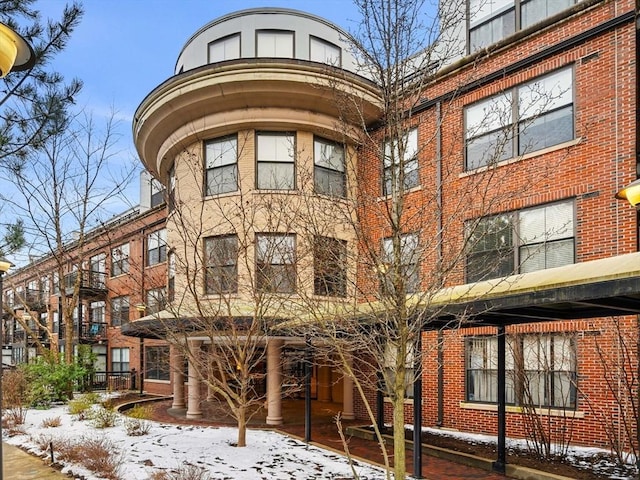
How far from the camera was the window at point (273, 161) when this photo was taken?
15992 millimetres

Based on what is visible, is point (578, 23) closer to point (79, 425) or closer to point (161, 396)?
point (79, 425)

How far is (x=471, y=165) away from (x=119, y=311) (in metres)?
19.8

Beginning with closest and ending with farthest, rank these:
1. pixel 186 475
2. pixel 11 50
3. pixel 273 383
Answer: pixel 11 50
pixel 186 475
pixel 273 383

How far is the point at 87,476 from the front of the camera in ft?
30.1

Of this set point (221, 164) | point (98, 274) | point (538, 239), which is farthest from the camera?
point (98, 274)

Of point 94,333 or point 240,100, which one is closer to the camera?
point 240,100

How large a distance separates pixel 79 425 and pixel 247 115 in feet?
31.4

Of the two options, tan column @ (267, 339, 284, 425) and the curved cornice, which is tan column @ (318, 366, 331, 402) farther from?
the curved cornice

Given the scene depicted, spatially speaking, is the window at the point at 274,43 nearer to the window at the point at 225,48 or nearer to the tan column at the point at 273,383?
Answer: the window at the point at 225,48

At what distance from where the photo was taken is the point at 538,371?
12336mm

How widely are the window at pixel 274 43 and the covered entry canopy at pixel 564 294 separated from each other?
1153 centimetres

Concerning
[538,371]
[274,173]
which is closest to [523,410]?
[538,371]

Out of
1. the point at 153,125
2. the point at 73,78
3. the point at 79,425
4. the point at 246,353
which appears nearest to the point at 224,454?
the point at 246,353

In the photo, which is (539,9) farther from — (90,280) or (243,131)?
(90,280)
